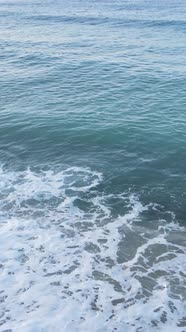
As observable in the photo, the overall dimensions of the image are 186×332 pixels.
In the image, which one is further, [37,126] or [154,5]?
[154,5]

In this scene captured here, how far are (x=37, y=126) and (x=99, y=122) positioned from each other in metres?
4.58

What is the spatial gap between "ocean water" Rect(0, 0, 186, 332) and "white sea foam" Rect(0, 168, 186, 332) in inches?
1.9

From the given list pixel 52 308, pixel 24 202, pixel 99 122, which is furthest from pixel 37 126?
pixel 52 308

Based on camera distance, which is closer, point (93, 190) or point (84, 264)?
point (84, 264)

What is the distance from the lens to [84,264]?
15.7 m

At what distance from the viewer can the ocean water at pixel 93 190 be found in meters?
13.8

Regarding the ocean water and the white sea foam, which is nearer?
the white sea foam

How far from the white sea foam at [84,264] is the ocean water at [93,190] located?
5 cm

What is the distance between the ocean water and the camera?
13836 millimetres

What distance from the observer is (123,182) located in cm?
2125

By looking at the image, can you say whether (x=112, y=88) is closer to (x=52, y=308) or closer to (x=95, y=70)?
(x=95, y=70)

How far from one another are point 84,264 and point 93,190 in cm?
570

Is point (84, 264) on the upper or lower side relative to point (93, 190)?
lower

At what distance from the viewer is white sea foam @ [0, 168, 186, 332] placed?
13.3 metres
